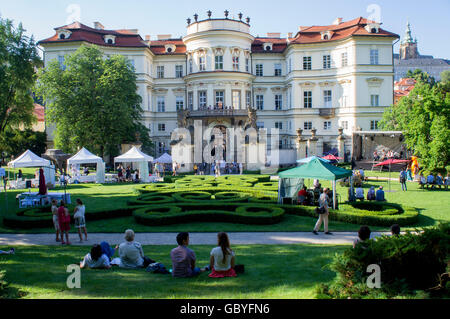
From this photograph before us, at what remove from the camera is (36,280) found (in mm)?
8031

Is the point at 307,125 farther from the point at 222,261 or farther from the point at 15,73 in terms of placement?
the point at 222,261

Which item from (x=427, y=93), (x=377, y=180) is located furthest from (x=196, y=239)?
(x=427, y=93)

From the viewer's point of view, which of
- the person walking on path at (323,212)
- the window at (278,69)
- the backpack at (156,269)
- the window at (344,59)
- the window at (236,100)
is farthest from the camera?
the window at (278,69)

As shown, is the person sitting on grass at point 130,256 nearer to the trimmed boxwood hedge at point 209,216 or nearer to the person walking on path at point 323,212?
the trimmed boxwood hedge at point 209,216

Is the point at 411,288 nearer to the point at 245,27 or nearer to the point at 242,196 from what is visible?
the point at 242,196

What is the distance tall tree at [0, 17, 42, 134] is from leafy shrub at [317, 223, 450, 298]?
123ft

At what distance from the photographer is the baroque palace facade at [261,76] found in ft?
160


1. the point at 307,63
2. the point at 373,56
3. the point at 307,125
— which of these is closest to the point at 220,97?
the point at 307,125

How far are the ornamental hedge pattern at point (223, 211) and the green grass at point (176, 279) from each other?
512 centimetres

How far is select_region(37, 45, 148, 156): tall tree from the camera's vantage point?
37656 millimetres

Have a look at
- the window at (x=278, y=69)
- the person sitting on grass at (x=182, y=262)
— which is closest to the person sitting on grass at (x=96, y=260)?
the person sitting on grass at (x=182, y=262)

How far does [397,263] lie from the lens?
6.71 metres

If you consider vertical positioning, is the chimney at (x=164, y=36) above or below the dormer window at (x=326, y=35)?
above

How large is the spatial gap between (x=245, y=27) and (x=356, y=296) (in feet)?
166
